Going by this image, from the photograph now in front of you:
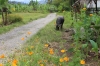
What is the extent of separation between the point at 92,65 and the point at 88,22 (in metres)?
1.29

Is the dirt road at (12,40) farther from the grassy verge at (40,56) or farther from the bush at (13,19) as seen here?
the bush at (13,19)

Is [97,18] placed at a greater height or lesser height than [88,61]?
greater

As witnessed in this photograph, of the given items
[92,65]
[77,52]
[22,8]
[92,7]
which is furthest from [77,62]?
[22,8]

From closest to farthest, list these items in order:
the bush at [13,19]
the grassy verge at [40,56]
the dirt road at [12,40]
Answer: the grassy verge at [40,56] → the dirt road at [12,40] → the bush at [13,19]

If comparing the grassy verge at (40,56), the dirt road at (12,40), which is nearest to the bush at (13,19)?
the dirt road at (12,40)

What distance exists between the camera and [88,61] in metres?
6.32

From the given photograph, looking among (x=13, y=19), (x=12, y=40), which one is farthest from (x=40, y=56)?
(x=13, y=19)

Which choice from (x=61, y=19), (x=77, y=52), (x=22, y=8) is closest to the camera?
(x=77, y=52)

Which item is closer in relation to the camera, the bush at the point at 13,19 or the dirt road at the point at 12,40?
the dirt road at the point at 12,40

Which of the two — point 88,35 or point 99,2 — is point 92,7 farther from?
point 88,35

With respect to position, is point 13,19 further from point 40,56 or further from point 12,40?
point 40,56

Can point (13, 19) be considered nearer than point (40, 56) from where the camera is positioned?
No

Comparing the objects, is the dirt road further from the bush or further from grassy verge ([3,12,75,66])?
the bush

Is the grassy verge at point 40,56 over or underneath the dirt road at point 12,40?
over
